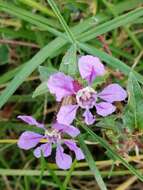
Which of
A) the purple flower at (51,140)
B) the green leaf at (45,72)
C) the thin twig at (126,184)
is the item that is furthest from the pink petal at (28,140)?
the thin twig at (126,184)

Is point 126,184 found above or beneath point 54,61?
beneath

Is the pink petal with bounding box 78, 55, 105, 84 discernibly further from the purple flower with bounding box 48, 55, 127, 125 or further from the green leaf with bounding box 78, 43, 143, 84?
the green leaf with bounding box 78, 43, 143, 84

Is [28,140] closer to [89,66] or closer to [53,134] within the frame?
[53,134]

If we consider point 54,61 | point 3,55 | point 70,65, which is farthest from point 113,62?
point 3,55

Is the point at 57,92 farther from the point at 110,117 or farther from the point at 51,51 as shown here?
the point at 51,51

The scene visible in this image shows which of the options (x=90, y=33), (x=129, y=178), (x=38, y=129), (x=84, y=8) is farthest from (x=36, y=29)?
(x=129, y=178)

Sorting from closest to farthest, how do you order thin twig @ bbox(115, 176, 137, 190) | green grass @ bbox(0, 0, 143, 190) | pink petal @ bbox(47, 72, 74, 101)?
1. pink petal @ bbox(47, 72, 74, 101)
2. green grass @ bbox(0, 0, 143, 190)
3. thin twig @ bbox(115, 176, 137, 190)

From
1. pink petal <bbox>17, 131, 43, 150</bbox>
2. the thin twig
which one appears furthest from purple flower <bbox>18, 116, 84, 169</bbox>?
the thin twig
